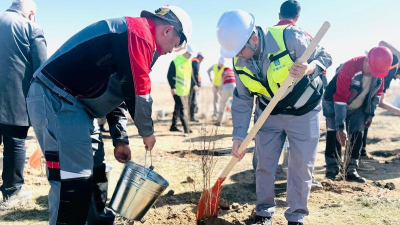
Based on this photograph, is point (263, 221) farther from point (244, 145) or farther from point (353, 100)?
point (353, 100)

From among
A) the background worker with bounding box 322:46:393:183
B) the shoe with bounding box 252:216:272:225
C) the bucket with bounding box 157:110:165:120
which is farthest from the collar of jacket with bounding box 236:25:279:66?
the bucket with bounding box 157:110:165:120

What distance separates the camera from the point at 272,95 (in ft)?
9.54

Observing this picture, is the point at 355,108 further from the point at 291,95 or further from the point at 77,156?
the point at 77,156

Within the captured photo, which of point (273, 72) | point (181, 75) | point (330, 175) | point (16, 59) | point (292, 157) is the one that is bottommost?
point (330, 175)

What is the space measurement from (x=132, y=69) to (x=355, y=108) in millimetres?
3722

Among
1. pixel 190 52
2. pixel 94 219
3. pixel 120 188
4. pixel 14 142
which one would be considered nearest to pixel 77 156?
pixel 120 188

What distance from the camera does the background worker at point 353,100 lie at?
4105 millimetres

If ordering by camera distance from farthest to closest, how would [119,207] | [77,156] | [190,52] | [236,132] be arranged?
[190,52] < [236,132] < [119,207] < [77,156]

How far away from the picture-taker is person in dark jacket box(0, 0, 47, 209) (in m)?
3.46

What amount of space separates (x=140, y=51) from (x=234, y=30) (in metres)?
0.98

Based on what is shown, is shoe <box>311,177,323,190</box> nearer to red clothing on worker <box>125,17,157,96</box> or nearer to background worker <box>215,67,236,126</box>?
red clothing on worker <box>125,17,157,96</box>

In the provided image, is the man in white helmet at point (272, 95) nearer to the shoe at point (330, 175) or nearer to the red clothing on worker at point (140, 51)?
the red clothing on worker at point (140, 51)

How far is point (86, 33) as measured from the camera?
2.20 m

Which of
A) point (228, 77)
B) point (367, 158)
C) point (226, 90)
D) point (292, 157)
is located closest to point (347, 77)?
point (292, 157)
